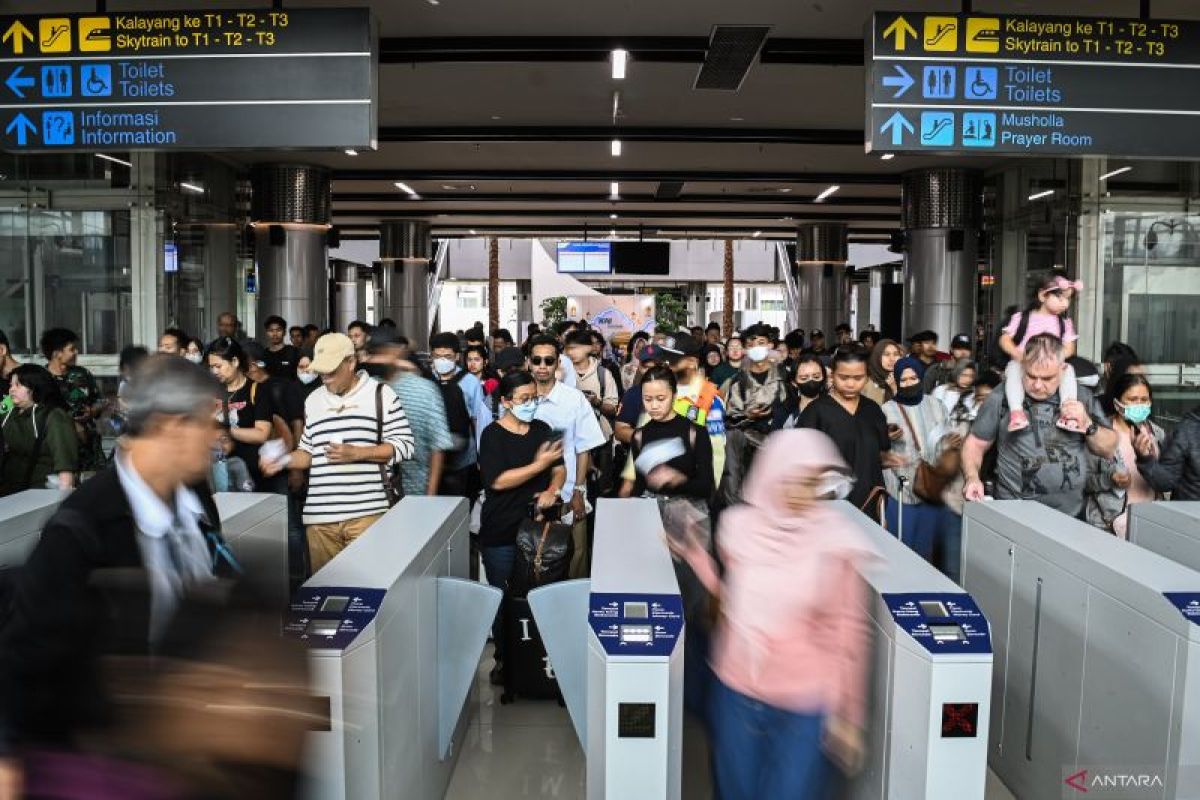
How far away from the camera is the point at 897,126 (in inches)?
213

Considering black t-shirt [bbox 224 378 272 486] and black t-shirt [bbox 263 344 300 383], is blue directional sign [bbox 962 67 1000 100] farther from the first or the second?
black t-shirt [bbox 263 344 300 383]

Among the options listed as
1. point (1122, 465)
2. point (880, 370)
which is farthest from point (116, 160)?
point (1122, 465)

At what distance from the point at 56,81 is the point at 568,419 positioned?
10.9 ft

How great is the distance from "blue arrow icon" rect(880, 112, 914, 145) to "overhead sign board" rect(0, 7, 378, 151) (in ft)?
9.07

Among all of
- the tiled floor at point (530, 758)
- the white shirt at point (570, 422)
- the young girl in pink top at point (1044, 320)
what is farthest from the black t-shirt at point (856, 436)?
the tiled floor at point (530, 758)

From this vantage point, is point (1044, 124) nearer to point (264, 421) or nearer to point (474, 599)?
point (474, 599)

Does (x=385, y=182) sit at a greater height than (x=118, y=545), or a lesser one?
greater

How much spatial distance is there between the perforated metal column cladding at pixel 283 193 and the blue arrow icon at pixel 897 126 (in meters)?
9.84

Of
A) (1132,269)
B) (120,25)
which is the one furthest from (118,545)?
(1132,269)

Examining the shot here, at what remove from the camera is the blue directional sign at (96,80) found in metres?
5.36

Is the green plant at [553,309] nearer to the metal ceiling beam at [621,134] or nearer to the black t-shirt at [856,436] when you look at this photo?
the metal ceiling beam at [621,134]

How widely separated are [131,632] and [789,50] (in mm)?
7472

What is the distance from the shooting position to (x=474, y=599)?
3.67 metres

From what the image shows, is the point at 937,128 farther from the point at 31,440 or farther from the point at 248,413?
the point at 31,440
